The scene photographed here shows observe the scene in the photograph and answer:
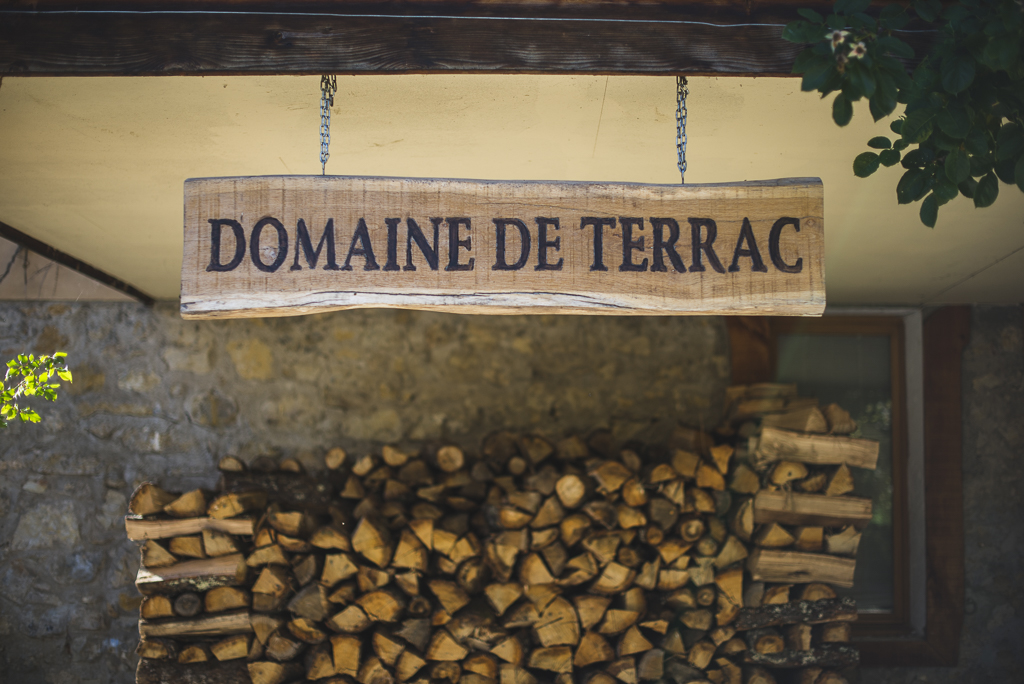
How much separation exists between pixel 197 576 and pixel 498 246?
7.82 feet

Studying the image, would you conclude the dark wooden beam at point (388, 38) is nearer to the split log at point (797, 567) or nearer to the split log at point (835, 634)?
the split log at point (797, 567)

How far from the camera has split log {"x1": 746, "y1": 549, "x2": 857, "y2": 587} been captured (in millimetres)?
3307

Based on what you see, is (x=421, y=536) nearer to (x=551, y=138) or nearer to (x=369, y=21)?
(x=551, y=138)

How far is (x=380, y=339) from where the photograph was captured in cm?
409

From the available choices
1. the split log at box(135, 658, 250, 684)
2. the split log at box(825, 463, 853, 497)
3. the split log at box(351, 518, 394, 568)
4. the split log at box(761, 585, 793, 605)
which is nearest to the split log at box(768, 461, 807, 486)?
the split log at box(825, 463, 853, 497)

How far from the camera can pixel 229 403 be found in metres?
3.99

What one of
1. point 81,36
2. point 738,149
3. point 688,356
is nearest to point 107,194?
point 81,36

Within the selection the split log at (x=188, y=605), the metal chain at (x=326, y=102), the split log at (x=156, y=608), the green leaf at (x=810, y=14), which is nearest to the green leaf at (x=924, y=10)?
the green leaf at (x=810, y=14)

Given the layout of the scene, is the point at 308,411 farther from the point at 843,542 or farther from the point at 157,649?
the point at 843,542

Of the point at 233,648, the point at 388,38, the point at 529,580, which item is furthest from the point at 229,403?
the point at 388,38

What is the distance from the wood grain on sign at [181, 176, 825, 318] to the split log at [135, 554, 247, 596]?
1.91 m

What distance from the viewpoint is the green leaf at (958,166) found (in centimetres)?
171

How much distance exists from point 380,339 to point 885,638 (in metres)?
3.18

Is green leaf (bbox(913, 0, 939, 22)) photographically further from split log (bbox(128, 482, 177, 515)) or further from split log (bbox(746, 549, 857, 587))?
split log (bbox(128, 482, 177, 515))
